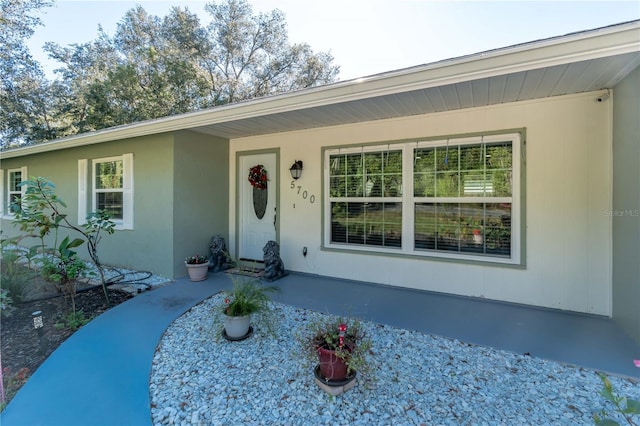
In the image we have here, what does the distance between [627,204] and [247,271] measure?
5.08m

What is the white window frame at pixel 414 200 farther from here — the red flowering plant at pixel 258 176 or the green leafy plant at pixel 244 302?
the green leafy plant at pixel 244 302

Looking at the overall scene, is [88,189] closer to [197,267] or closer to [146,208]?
[146,208]

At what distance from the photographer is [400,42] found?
7094 millimetres

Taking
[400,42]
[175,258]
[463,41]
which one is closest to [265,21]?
[400,42]

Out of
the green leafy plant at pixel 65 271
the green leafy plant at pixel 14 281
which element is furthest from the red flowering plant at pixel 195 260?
the green leafy plant at pixel 14 281

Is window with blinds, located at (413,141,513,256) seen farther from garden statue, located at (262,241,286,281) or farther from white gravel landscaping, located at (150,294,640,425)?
garden statue, located at (262,241,286,281)

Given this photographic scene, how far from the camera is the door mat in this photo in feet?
16.8

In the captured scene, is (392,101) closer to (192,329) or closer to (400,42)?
(192,329)

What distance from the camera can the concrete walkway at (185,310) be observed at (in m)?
2.04

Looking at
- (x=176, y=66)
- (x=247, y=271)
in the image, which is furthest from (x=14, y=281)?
(x=176, y=66)

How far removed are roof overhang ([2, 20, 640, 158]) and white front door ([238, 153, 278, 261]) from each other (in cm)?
86

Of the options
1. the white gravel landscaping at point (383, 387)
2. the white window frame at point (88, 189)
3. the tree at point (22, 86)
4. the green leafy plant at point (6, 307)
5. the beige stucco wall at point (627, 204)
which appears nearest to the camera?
the white gravel landscaping at point (383, 387)

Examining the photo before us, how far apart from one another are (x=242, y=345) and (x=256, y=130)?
362 cm

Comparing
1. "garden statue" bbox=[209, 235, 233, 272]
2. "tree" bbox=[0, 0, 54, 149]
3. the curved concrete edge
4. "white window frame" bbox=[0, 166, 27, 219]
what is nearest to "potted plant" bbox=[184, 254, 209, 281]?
"garden statue" bbox=[209, 235, 233, 272]
